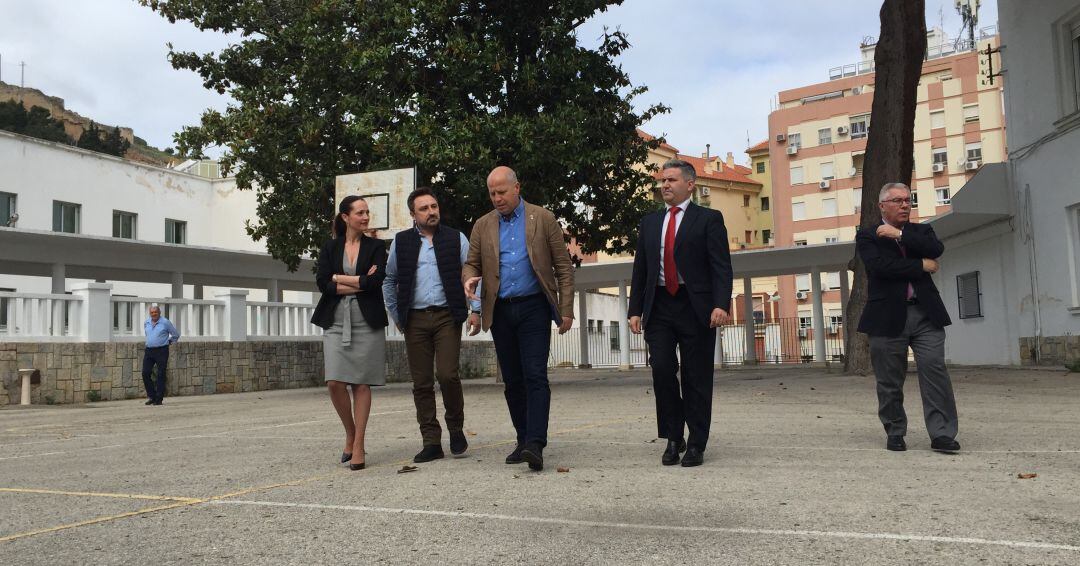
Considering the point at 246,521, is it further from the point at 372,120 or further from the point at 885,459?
the point at 372,120

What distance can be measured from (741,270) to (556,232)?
2820 cm

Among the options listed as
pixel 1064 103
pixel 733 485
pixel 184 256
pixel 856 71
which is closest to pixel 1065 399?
pixel 733 485

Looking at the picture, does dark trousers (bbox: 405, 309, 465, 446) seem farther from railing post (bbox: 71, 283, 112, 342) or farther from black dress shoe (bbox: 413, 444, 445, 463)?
railing post (bbox: 71, 283, 112, 342)

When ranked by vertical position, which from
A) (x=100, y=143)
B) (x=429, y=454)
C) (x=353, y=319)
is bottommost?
(x=429, y=454)

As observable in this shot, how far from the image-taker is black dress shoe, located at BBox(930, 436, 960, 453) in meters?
6.48

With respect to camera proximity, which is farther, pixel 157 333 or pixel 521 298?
pixel 157 333

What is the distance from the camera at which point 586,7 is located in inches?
715

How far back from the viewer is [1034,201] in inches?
754

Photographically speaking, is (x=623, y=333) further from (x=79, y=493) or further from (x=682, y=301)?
(x=79, y=493)

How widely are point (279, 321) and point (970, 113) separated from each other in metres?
54.6

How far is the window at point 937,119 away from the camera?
6562cm

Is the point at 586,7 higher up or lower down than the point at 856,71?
lower down

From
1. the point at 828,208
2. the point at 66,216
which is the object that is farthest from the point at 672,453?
the point at 828,208

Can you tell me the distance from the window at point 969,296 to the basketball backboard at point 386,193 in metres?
14.5
